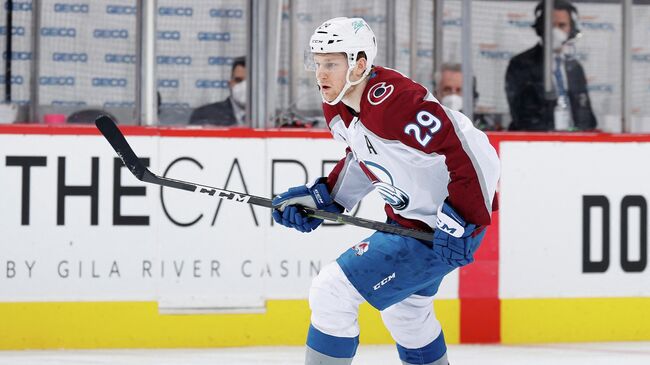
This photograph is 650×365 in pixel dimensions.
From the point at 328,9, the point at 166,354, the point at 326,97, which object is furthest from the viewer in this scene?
the point at 328,9

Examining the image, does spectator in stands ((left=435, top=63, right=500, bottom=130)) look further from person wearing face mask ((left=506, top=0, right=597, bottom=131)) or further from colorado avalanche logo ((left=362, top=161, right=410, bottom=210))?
colorado avalanche logo ((left=362, top=161, right=410, bottom=210))

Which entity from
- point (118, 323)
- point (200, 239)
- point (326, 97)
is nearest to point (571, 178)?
point (200, 239)

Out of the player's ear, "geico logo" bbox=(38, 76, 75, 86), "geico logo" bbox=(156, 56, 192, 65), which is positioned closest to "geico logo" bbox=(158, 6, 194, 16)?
"geico logo" bbox=(156, 56, 192, 65)

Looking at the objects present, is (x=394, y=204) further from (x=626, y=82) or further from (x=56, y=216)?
(x=626, y=82)

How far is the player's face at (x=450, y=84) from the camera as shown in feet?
19.0

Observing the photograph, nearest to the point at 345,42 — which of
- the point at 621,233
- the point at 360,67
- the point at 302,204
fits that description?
the point at 360,67

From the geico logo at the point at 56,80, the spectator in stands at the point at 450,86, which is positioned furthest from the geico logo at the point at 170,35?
the spectator in stands at the point at 450,86

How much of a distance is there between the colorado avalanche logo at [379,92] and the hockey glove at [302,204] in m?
0.49

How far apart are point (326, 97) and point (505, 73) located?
8.25ft

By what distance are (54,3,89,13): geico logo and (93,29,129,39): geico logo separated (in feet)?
0.34

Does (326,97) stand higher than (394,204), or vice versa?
(326,97)

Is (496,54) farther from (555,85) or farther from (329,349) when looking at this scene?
(329,349)

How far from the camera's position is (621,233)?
19.1 ft

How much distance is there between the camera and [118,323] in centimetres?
536
